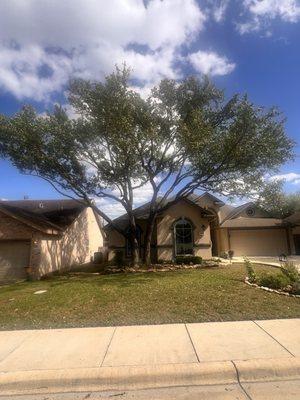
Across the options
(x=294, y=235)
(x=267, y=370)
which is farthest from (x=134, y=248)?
(x=294, y=235)

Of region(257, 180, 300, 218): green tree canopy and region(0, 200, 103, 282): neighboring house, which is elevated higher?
region(257, 180, 300, 218): green tree canopy

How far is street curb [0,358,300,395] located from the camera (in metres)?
5.20

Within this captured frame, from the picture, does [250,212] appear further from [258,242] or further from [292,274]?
[292,274]

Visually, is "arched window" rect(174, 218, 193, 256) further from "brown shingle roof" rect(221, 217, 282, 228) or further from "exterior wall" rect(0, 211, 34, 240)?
"exterior wall" rect(0, 211, 34, 240)

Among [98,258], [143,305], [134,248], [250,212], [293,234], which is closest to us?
[143,305]

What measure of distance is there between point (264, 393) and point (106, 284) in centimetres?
1028

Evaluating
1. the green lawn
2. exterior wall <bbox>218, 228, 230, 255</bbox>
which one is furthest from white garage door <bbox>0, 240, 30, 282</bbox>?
exterior wall <bbox>218, 228, 230, 255</bbox>

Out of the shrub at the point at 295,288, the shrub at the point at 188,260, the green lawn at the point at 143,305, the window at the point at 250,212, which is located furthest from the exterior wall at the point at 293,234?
the shrub at the point at 295,288

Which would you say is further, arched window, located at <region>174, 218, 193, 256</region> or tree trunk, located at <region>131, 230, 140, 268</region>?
arched window, located at <region>174, 218, 193, 256</region>

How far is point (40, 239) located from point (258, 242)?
20.9m

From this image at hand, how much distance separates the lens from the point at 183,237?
24859mm

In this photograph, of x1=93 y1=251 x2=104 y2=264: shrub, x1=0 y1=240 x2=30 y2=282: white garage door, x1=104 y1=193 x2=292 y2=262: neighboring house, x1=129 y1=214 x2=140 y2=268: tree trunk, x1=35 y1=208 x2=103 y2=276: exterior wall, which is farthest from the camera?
x1=93 y1=251 x2=104 y2=264: shrub

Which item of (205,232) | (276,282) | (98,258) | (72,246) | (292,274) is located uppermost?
(205,232)

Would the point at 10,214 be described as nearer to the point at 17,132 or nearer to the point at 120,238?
the point at 17,132
